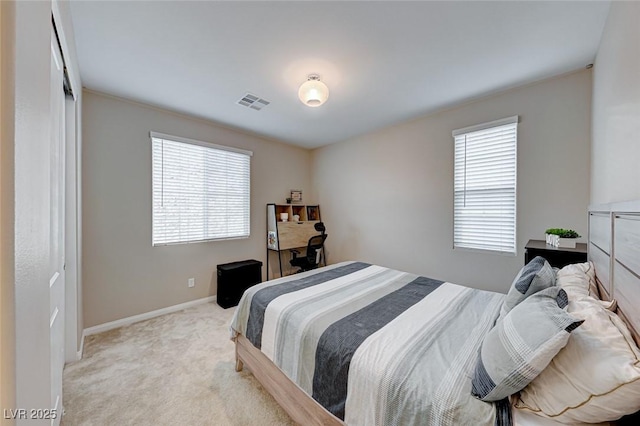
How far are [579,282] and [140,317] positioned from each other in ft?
13.5

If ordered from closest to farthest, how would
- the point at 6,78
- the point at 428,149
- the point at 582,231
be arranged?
the point at 6,78 < the point at 582,231 < the point at 428,149

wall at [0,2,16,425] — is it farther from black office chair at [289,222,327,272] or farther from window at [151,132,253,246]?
black office chair at [289,222,327,272]

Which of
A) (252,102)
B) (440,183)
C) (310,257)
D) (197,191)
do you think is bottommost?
(310,257)

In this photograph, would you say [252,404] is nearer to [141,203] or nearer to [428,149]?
[141,203]

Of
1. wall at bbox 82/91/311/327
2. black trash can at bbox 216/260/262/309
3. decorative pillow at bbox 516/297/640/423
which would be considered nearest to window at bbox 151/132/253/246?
wall at bbox 82/91/311/327

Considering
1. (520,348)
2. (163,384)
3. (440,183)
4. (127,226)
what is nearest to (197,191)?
(127,226)

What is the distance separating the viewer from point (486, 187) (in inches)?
112

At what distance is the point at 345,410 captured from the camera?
1170 mm

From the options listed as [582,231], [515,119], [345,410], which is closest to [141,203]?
[345,410]

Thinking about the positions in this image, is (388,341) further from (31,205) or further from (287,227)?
(287,227)

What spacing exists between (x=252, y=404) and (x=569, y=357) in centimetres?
183

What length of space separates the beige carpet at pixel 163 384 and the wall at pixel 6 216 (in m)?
1.53

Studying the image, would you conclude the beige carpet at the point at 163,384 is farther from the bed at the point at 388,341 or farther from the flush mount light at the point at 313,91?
the flush mount light at the point at 313,91

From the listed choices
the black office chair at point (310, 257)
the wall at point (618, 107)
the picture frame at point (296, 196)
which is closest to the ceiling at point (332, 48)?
the wall at point (618, 107)
